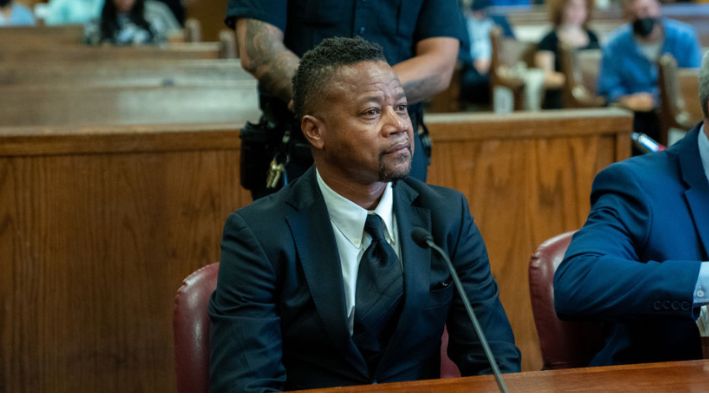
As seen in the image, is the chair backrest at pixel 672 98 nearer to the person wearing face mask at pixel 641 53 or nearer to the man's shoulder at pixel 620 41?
the person wearing face mask at pixel 641 53

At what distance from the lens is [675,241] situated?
2299mm

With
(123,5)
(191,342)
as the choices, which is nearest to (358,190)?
(191,342)

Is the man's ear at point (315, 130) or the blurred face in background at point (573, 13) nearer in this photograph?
the man's ear at point (315, 130)

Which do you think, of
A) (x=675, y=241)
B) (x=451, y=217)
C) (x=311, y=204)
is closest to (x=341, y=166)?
(x=311, y=204)

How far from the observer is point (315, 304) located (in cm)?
208

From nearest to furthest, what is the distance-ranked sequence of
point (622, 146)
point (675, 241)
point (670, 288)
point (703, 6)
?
point (670, 288) < point (675, 241) < point (622, 146) < point (703, 6)

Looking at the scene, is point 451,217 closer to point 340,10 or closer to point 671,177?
point 671,177

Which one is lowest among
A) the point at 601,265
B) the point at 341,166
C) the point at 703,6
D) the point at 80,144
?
the point at 703,6

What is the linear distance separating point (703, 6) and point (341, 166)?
1120cm

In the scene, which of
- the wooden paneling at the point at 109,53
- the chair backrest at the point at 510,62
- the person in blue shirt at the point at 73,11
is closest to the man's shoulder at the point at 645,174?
the wooden paneling at the point at 109,53

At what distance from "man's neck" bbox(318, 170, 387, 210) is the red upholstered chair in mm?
325

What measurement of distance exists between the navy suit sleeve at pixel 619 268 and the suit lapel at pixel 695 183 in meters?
0.07

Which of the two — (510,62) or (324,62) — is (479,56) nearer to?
(510,62)

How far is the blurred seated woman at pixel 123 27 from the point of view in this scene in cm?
900
